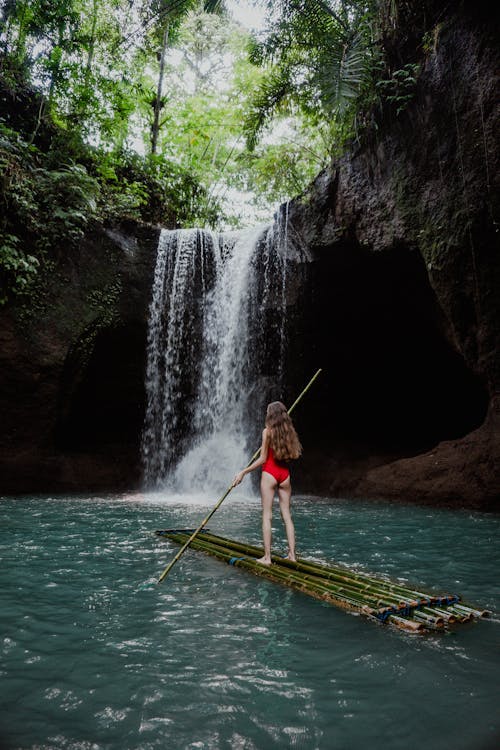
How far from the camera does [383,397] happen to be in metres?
14.3

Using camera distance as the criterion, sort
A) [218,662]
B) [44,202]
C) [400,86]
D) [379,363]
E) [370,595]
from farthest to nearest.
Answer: [379,363] < [44,202] < [400,86] < [370,595] < [218,662]

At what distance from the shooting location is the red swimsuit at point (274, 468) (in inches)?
186

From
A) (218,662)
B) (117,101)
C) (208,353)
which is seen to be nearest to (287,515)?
(218,662)

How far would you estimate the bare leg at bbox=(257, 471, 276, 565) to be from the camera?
178 inches

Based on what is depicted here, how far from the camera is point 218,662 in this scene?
272 cm

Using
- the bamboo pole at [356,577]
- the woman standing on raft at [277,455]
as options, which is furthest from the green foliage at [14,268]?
the bamboo pole at [356,577]

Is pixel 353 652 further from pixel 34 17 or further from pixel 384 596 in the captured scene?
pixel 34 17

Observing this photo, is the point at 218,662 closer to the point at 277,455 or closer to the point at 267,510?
the point at 267,510

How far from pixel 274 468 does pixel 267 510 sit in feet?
1.30

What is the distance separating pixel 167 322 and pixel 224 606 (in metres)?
10.1

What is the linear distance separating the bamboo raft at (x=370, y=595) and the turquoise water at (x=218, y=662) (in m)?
0.09

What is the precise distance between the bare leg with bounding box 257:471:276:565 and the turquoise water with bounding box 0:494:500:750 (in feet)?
0.89

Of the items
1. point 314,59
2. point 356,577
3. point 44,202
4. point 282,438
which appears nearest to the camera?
point 356,577

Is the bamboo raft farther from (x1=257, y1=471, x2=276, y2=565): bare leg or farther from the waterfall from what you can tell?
the waterfall
